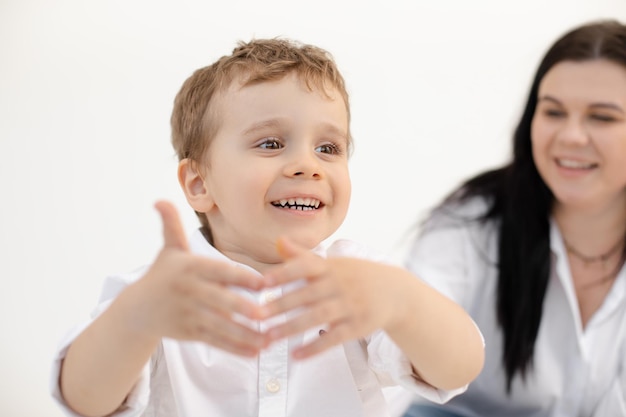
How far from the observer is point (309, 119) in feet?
4.18

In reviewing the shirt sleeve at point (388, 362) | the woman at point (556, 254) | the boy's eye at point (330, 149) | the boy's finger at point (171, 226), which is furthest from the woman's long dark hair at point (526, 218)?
the boy's finger at point (171, 226)

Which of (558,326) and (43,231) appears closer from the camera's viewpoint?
(558,326)

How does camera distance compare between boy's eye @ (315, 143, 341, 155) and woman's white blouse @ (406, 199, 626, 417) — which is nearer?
boy's eye @ (315, 143, 341, 155)

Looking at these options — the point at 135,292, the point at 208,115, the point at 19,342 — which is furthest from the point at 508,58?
the point at 135,292

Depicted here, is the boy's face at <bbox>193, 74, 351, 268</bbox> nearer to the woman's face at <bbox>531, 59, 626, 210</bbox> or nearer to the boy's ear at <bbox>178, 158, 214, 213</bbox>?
the boy's ear at <bbox>178, 158, 214, 213</bbox>

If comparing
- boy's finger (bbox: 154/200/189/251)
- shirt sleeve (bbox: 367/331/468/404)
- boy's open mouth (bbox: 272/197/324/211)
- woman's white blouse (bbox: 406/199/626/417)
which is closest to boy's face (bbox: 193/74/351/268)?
boy's open mouth (bbox: 272/197/324/211)

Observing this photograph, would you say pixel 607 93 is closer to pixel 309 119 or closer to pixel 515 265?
pixel 515 265

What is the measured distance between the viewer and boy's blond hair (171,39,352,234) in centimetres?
130

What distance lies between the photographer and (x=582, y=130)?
2035 millimetres

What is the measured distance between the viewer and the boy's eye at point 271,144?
4.22ft

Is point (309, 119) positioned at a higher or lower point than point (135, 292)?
higher

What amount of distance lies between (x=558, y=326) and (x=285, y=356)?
1.05 metres

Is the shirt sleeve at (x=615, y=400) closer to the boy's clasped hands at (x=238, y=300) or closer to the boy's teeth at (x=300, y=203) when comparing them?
the boy's teeth at (x=300, y=203)

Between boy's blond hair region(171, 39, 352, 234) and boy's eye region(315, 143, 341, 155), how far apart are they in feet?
Answer: 0.19
